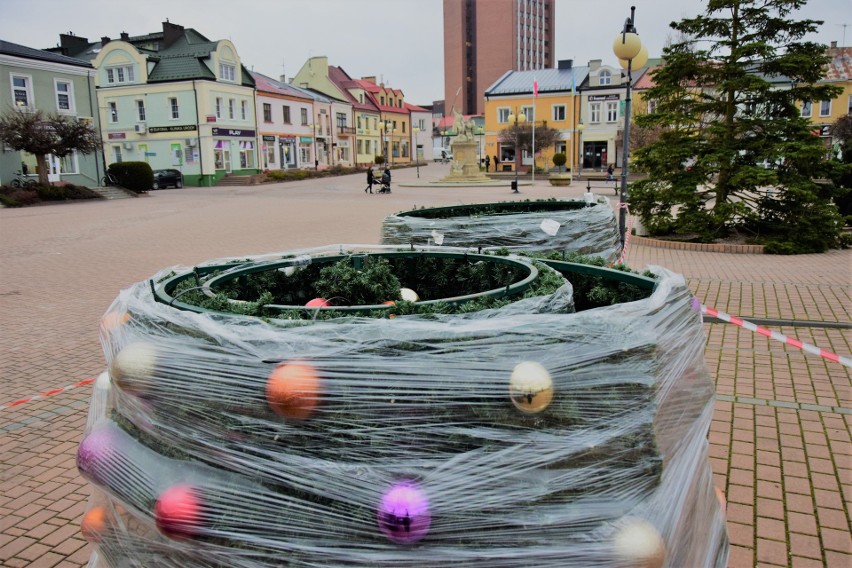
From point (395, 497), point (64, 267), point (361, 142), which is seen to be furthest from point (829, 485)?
A: point (361, 142)

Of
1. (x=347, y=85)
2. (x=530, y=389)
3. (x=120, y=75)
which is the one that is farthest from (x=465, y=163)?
(x=530, y=389)

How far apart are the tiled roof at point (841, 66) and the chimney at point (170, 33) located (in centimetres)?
4768

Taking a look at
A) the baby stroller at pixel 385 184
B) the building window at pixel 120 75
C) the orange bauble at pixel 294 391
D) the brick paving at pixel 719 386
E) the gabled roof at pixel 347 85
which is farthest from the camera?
the gabled roof at pixel 347 85

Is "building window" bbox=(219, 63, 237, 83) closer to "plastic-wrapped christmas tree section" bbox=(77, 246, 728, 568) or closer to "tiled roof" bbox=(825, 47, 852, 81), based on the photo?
"tiled roof" bbox=(825, 47, 852, 81)

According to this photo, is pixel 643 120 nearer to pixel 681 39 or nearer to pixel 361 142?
pixel 681 39

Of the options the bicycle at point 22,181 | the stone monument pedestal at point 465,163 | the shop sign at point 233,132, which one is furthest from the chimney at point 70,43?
the stone monument pedestal at point 465,163

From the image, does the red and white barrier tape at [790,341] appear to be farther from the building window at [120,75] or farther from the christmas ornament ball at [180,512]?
the building window at [120,75]

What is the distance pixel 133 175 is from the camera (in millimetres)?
35781

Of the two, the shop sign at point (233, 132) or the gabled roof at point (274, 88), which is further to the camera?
the gabled roof at point (274, 88)

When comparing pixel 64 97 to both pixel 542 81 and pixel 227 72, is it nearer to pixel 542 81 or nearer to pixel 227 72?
pixel 227 72

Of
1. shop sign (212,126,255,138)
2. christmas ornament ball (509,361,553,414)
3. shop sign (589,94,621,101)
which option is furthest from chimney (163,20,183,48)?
christmas ornament ball (509,361,553,414)

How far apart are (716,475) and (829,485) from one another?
640 millimetres

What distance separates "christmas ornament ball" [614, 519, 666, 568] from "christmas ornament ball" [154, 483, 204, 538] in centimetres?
141

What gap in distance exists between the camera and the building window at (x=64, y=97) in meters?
35.3
